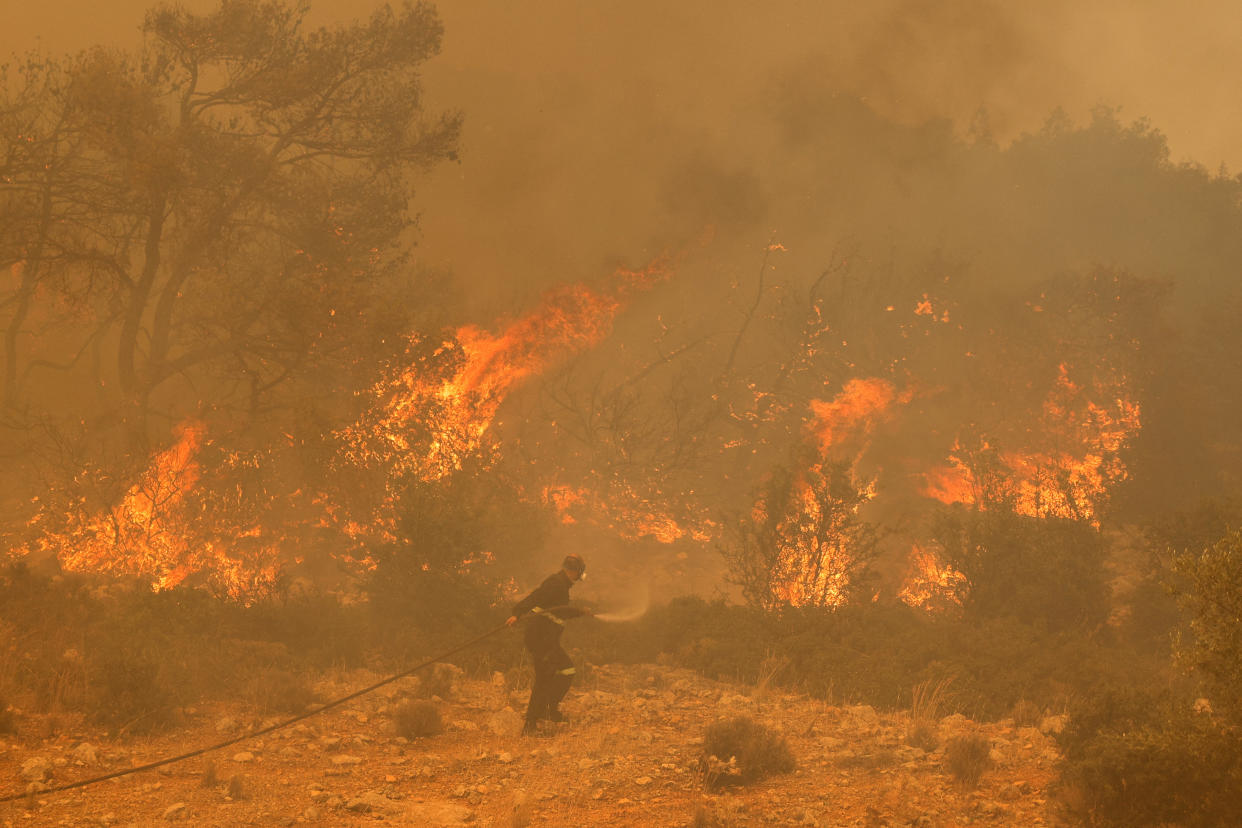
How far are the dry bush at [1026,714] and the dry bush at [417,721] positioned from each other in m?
6.57

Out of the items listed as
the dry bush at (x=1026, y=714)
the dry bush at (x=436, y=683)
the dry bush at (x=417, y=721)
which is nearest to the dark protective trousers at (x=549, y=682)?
the dry bush at (x=417, y=721)

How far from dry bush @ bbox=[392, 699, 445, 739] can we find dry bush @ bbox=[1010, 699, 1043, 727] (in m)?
6.57

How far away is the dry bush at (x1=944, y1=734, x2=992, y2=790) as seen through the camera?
8.84 m

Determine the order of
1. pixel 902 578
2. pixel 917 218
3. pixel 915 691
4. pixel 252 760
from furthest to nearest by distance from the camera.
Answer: pixel 917 218
pixel 902 578
pixel 915 691
pixel 252 760

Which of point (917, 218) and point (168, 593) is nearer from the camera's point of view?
point (168, 593)

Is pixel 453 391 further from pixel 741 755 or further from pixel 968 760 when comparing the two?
pixel 968 760

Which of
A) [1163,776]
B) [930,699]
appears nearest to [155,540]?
[930,699]

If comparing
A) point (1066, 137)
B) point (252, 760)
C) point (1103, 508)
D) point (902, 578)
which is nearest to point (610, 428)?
point (902, 578)

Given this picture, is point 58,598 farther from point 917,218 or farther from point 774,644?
point 917,218

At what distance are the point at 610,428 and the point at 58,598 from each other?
16557mm

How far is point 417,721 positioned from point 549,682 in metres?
1.43

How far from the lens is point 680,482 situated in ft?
94.2

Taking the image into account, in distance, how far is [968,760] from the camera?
29.4 feet

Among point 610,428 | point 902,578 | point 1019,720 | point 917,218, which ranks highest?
point 917,218
